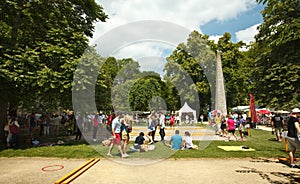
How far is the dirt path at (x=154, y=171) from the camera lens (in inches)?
262

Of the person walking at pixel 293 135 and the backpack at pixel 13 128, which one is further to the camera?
the backpack at pixel 13 128

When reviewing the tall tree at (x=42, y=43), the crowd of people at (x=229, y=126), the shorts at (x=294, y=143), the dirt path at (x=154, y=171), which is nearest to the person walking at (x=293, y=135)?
the shorts at (x=294, y=143)

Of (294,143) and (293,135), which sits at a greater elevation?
(293,135)

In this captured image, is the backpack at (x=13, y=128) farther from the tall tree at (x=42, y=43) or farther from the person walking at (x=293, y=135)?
the person walking at (x=293, y=135)

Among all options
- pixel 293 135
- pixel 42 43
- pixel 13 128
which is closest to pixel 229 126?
pixel 293 135

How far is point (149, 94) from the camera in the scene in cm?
3247

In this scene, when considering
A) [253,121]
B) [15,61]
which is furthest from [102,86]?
[253,121]

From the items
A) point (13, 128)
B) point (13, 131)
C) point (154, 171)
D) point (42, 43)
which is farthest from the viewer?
point (42, 43)

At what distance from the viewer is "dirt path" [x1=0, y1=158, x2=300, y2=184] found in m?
6.66

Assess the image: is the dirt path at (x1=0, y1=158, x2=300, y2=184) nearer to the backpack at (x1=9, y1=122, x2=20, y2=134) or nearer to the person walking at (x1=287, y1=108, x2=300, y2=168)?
the person walking at (x1=287, y1=108, x2=300, y2=168)

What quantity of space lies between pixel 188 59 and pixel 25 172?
3662 centimetres

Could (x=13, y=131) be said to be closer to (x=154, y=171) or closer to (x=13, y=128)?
(x=13, y=128)

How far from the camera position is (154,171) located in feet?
25.2

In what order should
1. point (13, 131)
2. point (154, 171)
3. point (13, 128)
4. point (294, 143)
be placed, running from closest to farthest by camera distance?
point (154, 171)
point (294, 143)
point (13, 128)
point (13, 131)
